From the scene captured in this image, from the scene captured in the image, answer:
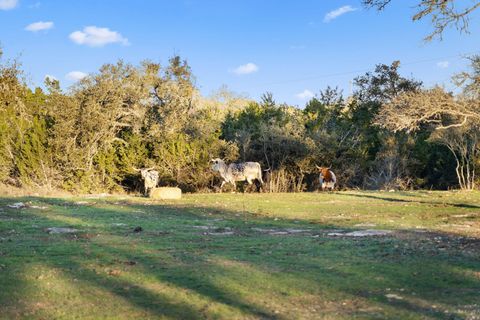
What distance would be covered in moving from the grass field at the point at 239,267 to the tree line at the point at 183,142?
1305cm

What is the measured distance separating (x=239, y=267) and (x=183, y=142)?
2167cm

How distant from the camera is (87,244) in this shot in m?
10.8

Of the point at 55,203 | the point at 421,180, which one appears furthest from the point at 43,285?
the point at 421,180

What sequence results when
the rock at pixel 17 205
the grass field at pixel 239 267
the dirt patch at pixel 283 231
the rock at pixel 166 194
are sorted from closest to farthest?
the grass field at pixel 239 267, the dirt patch at pixel 283 231, the rock at pixel 17 205, the rock at pixel 166 194

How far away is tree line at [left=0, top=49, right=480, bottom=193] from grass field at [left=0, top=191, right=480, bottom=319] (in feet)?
42.8

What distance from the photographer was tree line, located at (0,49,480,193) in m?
28.9

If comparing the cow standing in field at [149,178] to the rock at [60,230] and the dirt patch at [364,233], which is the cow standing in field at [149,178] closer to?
the rock at [60,230]

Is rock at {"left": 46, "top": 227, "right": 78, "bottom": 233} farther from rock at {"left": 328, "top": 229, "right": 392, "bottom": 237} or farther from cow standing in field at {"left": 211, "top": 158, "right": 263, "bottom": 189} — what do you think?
→ cow standing in field at {"left": 211, "top": 158, "right": 263, "bottom": 189}

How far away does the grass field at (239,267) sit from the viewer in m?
6.45

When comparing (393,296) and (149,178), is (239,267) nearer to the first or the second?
(393,296)

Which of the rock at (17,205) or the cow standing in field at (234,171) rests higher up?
the cow standing in field at (234,171)

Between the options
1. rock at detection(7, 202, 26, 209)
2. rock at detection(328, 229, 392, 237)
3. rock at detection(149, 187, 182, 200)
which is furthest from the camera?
rock at detection(149, 187, 182, 200)

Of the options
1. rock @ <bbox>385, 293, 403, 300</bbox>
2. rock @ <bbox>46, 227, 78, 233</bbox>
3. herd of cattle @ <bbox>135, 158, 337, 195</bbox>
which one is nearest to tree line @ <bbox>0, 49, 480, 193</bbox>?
herd of cattle @ <bbox>135, 158, 337, 195</bbox>

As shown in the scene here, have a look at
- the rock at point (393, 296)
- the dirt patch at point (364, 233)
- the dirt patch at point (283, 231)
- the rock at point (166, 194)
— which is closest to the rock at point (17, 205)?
the rock at point (166, 194)
